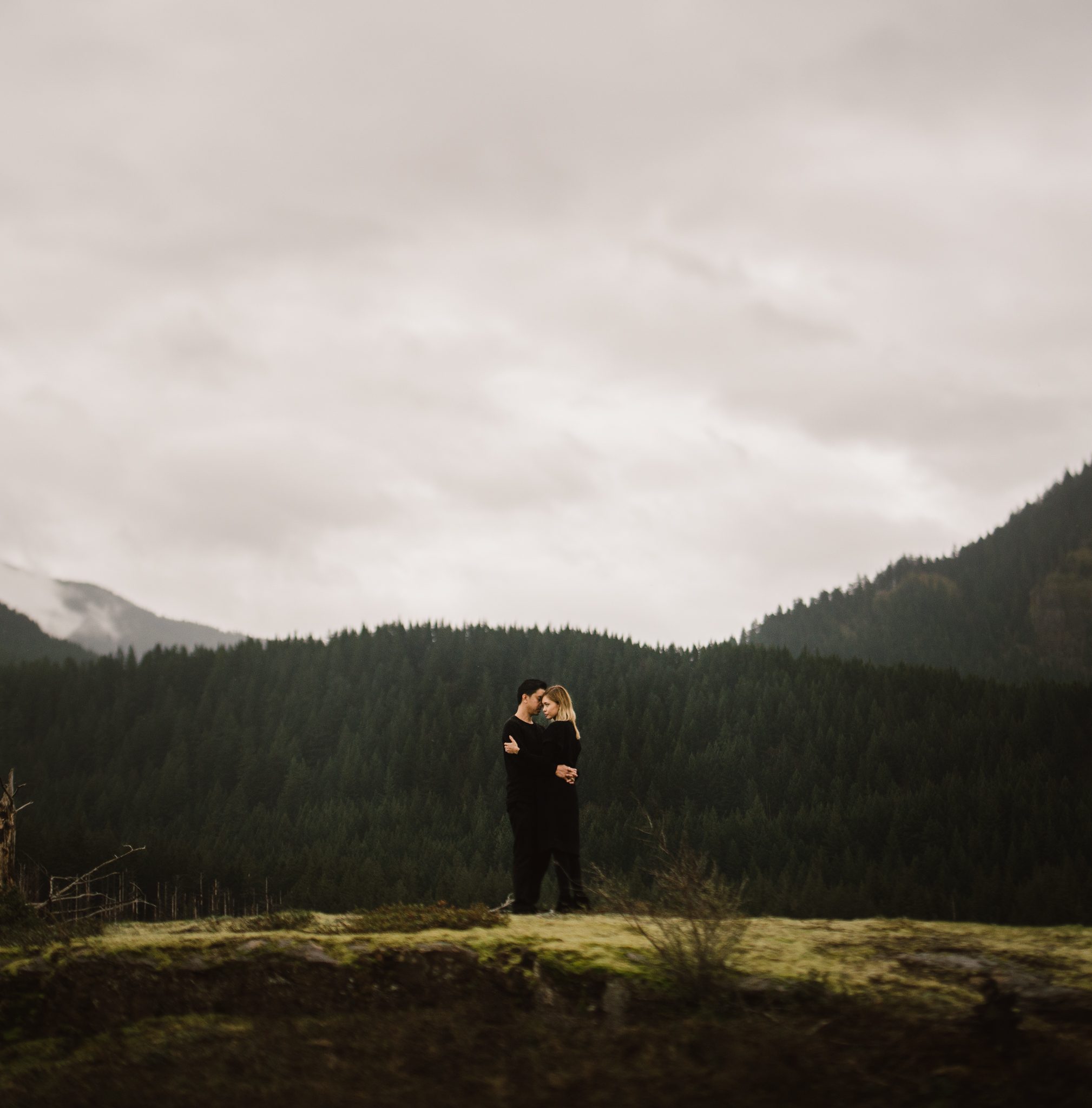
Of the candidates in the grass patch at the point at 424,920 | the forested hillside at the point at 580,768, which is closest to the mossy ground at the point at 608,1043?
the grass patch at the point at 424,920

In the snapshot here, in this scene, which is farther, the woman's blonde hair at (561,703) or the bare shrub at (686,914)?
the woman's blonde hair at (561,703)

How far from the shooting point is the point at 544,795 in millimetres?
10500

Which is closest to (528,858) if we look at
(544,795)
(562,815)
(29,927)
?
(562,815)

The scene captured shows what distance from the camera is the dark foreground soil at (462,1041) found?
516 cm

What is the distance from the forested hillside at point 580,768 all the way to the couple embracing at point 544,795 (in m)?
66.0

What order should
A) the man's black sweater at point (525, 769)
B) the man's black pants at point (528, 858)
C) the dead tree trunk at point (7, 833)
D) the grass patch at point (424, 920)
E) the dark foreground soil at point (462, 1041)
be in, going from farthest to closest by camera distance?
the dead tree trunk at point (7, 833)
the man's black sweater at point (525, 769)
the man's black pants at point (528, 858)
the grass patch at point (424, 920)
the dark foreground soil at point (462, 1041)

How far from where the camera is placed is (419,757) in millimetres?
149500

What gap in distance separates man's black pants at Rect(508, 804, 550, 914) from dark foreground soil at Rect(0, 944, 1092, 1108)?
2919 mm

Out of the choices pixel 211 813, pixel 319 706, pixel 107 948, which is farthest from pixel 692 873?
pixel 319 706

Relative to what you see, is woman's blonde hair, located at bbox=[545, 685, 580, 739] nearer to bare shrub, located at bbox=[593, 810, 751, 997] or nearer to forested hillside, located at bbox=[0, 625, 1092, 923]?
bare shrub, located at bbox=[593, 810, 751, 997]

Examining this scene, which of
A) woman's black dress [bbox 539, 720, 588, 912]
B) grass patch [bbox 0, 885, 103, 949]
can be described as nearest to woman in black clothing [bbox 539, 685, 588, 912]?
woman's black dress [bbox 539, 720, 588, 912]

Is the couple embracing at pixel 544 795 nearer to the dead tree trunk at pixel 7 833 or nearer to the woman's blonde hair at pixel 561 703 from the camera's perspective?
the woman's blonde hair at pixel 561 703

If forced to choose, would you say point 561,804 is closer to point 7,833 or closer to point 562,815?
point 562,815

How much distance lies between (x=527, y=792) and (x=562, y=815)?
0.49 meters
